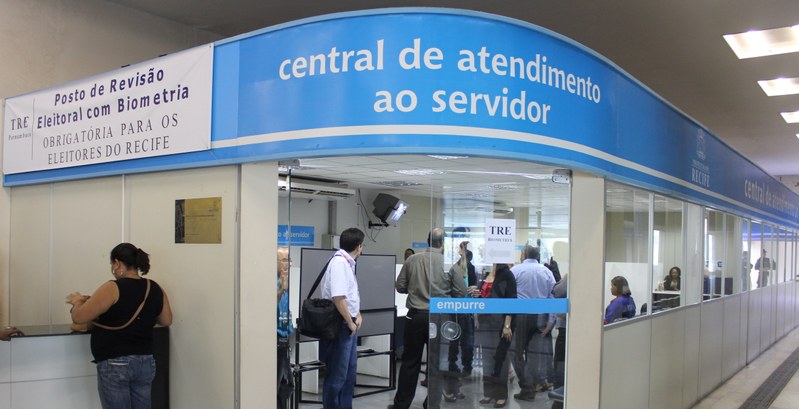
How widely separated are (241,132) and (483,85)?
52.3 inches

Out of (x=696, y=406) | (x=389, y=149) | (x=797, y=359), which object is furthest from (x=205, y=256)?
(x=797, y=359)

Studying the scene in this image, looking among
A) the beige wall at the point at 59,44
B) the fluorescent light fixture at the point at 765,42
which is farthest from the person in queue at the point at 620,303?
the beige wall at the point at 59,44

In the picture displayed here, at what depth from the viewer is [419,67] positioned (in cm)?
311

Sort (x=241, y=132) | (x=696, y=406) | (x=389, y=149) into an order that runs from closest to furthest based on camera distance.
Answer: (x=389, y=149)
(x=241, y=132)
(x=696, y=406)

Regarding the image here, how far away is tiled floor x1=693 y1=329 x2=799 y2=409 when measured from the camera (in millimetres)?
6071

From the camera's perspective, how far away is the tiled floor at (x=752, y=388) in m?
6.07

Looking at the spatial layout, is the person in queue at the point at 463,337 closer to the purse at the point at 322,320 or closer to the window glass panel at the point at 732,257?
the purse at the point at 322,320

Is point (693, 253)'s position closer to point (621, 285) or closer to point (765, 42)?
point (621, 285)

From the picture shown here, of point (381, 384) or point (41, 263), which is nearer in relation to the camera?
point (41, 263)

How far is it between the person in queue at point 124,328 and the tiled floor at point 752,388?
498 cm

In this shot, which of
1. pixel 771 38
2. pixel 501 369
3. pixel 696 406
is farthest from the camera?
pixel 771 38

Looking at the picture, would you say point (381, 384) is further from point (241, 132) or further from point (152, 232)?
point (241, 132)

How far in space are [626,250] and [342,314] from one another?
6.90 feet

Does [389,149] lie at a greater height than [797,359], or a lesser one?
greater
